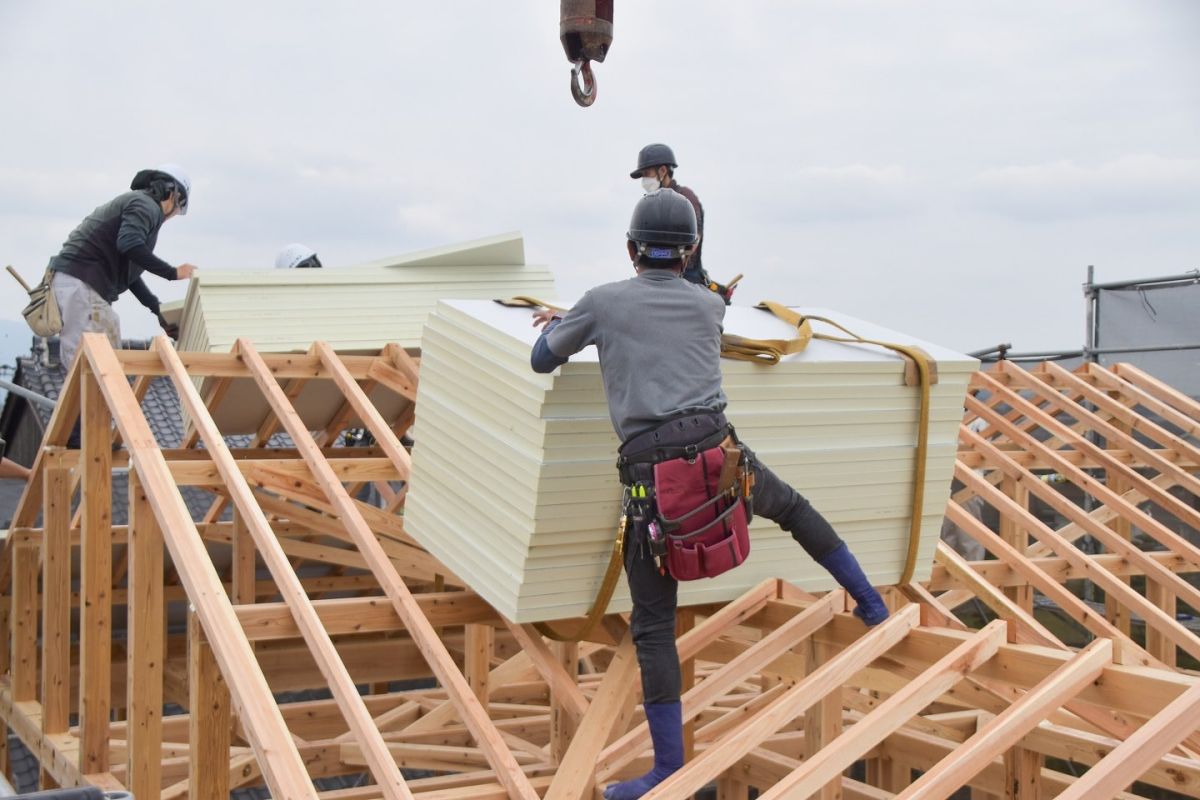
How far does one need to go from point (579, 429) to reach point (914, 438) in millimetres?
1534

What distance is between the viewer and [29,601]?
320 inches

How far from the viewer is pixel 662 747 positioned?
451 cm

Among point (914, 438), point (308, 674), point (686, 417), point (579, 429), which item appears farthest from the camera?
point (308, 674)

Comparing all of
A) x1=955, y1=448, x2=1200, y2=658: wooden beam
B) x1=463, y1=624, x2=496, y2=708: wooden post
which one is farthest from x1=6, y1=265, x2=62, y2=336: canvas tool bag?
x1=955, y1=448, x2=1200, y2=658: wooden beam

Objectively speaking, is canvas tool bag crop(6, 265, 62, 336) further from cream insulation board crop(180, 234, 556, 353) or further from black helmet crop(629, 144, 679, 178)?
black helmet crop(629, 144, 679, 178)

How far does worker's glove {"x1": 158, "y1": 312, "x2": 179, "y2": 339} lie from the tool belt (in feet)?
16.7

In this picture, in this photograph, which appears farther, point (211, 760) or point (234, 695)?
point (211, 760)

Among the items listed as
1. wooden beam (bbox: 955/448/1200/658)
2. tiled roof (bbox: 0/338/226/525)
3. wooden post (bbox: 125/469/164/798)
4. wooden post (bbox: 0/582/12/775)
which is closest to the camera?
wooden post (bbox: 125/469/164/798)

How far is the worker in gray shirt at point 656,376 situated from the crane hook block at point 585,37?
904 mm

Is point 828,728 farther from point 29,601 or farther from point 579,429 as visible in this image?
point 29,601

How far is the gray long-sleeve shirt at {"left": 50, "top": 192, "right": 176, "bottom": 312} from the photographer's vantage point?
316 inches

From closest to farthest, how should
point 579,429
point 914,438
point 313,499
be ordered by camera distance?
point 579,429 < point 914,438 < point 313,499

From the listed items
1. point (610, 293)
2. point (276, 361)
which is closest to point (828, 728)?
point (610, 293)

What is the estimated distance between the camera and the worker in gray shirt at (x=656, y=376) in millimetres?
4316
